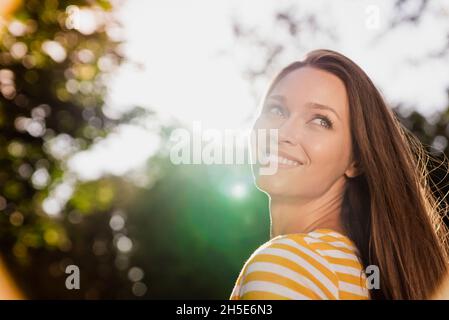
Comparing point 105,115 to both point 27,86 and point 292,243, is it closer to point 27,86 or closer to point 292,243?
point 27,86

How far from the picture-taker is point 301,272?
4.66 ft

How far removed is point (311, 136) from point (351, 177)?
0.27 meters

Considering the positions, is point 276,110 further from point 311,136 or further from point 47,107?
point 47,107

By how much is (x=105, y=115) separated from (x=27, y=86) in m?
2.05

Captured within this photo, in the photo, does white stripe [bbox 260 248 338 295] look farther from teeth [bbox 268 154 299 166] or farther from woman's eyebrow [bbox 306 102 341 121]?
woman's eyebrow [bbox 306 102 341 121]

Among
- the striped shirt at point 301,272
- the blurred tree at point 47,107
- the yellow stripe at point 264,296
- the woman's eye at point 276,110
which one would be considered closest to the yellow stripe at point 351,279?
the striped shirt at point 301,272

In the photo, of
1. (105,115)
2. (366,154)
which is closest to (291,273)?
(366,154)

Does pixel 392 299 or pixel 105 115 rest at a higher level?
pixel 105 115

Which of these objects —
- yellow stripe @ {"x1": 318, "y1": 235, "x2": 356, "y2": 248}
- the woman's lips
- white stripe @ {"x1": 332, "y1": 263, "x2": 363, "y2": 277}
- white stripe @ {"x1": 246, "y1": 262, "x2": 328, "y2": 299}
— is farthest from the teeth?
white stripe @ {"x1": 246, "y1": 262, "x2": 328, "y2": 299}

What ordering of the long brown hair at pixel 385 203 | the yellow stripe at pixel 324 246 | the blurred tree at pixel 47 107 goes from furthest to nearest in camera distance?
the blurred tree at pixel 47 107 < the long brown hair at pixel 385 203 < the yellow stripe at pixel 324 246

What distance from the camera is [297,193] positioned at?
1926mm

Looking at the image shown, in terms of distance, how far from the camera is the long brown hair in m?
1.77

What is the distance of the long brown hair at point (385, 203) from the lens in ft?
5.81

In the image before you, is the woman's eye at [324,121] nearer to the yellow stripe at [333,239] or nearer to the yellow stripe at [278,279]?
the yellow stripe at [333,239]
